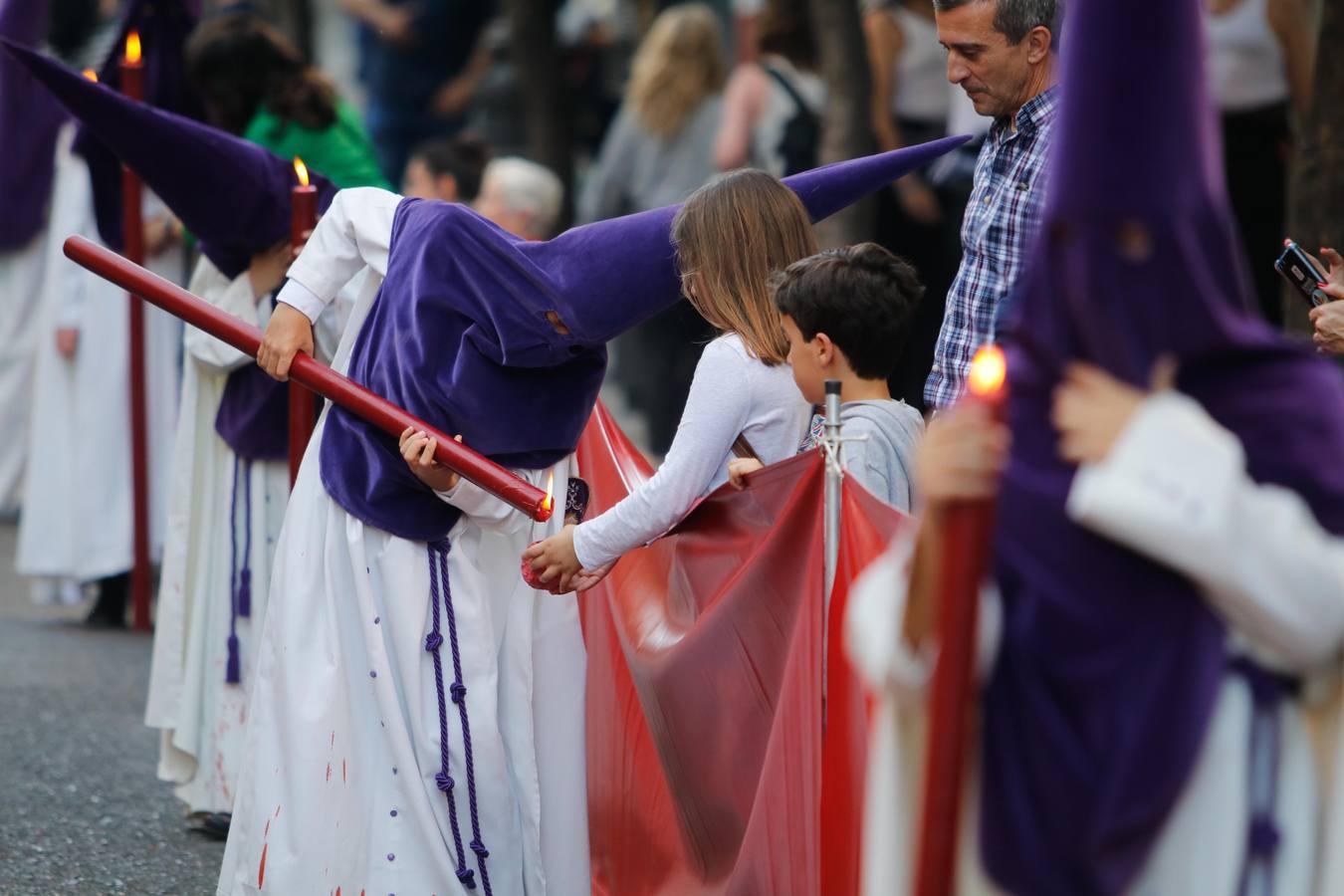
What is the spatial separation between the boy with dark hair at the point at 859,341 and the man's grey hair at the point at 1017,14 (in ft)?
1.62

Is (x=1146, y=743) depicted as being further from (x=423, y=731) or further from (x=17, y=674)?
(x=17, y=674)

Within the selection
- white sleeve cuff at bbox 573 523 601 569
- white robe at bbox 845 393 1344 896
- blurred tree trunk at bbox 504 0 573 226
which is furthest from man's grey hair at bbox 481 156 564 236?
white robe at bbox 845 393 1344 896

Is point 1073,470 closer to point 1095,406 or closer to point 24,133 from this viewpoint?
point 1095,406

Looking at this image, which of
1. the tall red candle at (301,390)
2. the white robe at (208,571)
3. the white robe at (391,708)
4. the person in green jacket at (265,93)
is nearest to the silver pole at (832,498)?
the white robe at (391,708)

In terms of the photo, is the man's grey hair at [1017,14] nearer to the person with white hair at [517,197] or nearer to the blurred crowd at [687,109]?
the blurred crowd at [687,109]

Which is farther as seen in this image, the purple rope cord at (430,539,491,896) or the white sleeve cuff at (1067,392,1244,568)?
the purple rope cord at (430,539,491,896)

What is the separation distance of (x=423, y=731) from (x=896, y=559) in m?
1.65

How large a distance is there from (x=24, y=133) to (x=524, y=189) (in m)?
2.20

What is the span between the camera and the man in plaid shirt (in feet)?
12.3

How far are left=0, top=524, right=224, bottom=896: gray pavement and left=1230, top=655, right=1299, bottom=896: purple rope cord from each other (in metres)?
2.88

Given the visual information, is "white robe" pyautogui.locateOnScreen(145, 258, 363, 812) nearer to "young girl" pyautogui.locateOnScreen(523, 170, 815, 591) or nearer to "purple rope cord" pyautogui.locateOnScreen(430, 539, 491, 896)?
"purple rope cord" pyautogui.locateOnScreen(430, 539, 491, 896)

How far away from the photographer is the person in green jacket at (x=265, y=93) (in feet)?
18.9

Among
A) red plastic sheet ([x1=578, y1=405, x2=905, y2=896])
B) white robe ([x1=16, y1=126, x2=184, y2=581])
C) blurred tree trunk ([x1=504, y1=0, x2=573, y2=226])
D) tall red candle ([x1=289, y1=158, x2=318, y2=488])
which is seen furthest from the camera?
blurred tree trunk ([x1=504, y1=0, x2=573, y2=226])

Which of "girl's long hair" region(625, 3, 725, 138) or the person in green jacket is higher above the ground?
"girl's long hair" region(625, 3, 725, 138)
